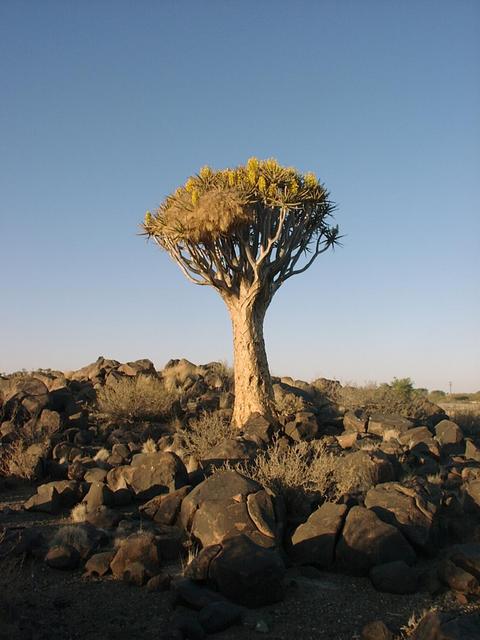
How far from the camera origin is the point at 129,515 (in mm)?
8680

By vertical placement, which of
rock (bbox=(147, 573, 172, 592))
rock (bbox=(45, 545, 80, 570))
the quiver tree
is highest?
the quiver tree

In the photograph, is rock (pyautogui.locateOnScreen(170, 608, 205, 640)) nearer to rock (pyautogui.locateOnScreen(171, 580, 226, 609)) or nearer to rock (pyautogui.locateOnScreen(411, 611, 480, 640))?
rock (pyautogui.locateOnScreen(171, 580, 226, 609))

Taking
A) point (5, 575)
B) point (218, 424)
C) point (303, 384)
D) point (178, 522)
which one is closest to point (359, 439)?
point (218, 424)

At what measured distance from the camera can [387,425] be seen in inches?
536

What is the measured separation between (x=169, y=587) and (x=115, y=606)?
0.60 meters

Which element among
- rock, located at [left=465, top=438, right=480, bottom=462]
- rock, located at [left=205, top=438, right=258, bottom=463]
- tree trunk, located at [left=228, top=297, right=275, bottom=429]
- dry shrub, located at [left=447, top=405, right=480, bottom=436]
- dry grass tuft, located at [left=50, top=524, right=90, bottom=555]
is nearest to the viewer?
dry grass tuft, located at [left=50, top=524, right=90, bottom=555]

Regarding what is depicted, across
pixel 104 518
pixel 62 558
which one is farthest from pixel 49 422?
pixel 62 558

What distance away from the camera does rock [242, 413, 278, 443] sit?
12.1 m

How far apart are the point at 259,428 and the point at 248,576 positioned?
6383mm

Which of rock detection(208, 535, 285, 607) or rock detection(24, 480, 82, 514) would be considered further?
rock detection(24, 480, 82, 514)

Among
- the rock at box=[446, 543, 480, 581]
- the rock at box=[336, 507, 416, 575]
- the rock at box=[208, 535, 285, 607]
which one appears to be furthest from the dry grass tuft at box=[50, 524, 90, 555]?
the rock at box=[446, 543, 480, 581]

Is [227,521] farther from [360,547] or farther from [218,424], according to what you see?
[218,424]

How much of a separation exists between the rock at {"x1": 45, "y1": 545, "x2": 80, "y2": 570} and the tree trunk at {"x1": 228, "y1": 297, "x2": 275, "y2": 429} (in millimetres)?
6741

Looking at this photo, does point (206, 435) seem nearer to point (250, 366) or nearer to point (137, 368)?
point (250, 366)
